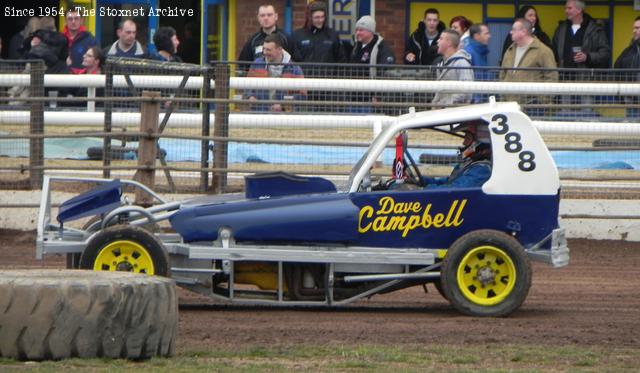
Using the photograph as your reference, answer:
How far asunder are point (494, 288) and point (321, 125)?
18.5 ft

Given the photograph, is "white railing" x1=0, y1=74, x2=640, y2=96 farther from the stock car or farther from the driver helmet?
the stock car

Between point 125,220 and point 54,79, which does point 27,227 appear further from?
point 125,220

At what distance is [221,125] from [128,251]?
5.72m

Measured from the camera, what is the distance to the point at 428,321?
31.7 feet

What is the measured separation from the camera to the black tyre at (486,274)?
9.59 metres

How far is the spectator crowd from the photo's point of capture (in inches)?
626

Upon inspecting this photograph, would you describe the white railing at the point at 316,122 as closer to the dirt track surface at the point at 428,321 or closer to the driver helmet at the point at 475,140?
the dirt track surface at the point at 428,321

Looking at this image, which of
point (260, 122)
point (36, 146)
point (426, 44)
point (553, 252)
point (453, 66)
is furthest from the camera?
point (426, 44)

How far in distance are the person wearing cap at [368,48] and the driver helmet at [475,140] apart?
724cm

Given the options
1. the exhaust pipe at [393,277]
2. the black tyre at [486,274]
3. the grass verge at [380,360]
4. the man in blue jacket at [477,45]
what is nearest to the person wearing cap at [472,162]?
the black tyre at [486,274]

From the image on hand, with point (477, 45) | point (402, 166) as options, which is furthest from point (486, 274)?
point (477, 45)

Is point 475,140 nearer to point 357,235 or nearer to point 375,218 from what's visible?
point 375,218

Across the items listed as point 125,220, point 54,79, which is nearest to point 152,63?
point 54,79

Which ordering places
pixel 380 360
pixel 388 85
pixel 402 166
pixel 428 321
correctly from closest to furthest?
1. pixel 380 360
2. pixel 428 321
3. pixel 402 166
4. pixel 388 85
